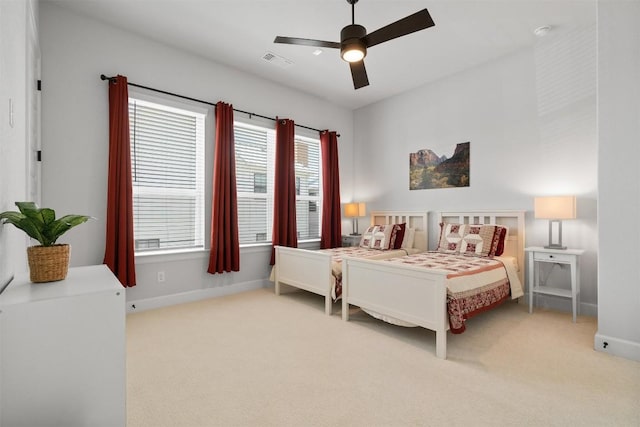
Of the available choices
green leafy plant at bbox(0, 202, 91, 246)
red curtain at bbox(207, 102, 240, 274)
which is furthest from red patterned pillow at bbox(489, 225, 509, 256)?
green leafy plant at bbox(0, 202, 91, 246)

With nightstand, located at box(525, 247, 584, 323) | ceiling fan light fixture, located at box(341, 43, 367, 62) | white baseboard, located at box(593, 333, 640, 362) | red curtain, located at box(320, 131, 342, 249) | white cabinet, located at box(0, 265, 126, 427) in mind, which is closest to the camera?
white cabinet, located at box(0, 265, 126, 427)

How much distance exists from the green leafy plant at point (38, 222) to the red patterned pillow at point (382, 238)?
11.5ft

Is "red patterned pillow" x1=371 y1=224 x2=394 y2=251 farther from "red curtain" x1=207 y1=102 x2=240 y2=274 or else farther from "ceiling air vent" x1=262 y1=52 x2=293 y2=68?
"ceiling air vent" x1=262 y1=52 x2=293 y2=68

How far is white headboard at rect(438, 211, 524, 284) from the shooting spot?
11.9 ft

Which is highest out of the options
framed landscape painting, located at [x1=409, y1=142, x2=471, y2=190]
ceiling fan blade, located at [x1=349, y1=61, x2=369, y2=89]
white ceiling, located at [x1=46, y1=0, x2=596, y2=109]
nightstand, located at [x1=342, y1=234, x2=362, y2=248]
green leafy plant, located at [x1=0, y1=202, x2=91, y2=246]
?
white ceiling, located at [x1=46, y1=0, x2=596, y2=109]

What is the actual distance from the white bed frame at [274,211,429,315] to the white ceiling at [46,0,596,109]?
2134mm

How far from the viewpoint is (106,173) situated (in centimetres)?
316

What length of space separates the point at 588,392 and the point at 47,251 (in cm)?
288

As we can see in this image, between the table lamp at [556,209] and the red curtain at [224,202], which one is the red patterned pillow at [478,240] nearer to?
the table lamp at [556,209]

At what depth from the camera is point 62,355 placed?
1.06m

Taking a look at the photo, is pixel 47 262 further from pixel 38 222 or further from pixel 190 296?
pixel 190 296

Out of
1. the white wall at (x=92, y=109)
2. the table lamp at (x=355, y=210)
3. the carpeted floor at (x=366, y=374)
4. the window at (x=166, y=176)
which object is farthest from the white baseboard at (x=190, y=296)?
the table lamp at (x=355, y=210)

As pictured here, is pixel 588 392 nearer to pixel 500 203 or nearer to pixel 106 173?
pixel 500 203

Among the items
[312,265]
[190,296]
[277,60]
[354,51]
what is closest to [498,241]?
[312,265]
